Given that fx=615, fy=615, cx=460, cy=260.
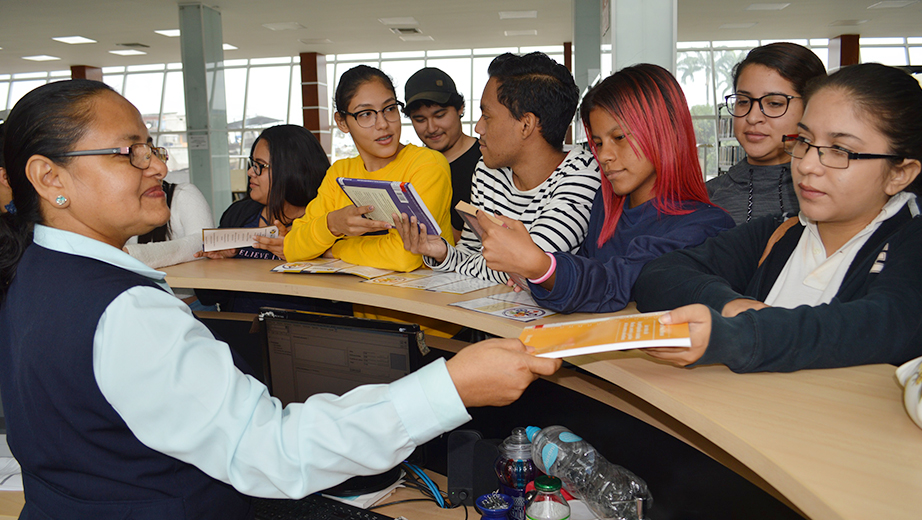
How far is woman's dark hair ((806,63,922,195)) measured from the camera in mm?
1144

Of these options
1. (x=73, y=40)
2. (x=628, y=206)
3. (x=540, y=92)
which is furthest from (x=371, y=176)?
(x=73, y=40)

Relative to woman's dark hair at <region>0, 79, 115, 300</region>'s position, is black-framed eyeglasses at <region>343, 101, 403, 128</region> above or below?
above

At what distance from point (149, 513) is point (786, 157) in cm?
221

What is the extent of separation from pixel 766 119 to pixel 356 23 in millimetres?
10705

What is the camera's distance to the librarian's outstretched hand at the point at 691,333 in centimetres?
97

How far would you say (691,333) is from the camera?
975 millimetres

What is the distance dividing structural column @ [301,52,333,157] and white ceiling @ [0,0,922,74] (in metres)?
0.39

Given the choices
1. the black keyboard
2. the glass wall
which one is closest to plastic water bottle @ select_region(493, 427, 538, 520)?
the black keyboard

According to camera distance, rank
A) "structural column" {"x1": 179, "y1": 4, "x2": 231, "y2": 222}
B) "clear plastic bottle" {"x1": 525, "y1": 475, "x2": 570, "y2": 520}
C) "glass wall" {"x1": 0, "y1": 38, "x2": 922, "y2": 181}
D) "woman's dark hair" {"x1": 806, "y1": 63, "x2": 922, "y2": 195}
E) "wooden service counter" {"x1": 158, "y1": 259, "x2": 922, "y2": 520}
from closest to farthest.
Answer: "wooden service counter" {"x1": 158, "y1": 259, "x2": 922, "y2": 520} < "woman's dark hair" {"x1": 806, "y1": 63, "x2": 922, "y2": 195} < "clear plastic bottle" {"x1": 525, "y1": 475, "x2": 570, "y2": 520} < "structural column" {"x1": 179, "y1": 4, "x2": 231, "y2": 222} < "glass wall" {"x1": 0, "y1": 38, "x2": 922, "y2": 181}

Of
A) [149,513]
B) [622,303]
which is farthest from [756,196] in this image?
[149,513]

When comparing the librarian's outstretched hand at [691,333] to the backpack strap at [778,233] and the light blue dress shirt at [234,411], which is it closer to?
the light blue dress shirt at [234,411]

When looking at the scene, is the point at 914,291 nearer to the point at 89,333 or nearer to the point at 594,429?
the point at 594,429

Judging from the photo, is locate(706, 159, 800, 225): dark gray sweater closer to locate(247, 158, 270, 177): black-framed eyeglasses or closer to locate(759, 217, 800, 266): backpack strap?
locate(759, 217, 800, 266): backpack strap

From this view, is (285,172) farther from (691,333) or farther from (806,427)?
(806,427)
